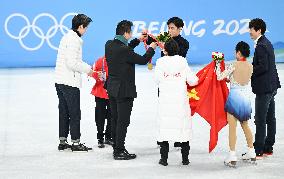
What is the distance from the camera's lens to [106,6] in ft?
53.6

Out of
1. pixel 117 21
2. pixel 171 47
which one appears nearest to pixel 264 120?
pixel 171 47

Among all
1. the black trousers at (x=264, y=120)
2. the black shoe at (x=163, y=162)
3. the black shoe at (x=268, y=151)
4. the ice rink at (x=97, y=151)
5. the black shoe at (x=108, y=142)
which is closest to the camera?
the ice rink at (x=97, y=151)

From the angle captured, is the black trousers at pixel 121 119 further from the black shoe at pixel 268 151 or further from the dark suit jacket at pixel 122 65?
the black shoe at pixel 268 151

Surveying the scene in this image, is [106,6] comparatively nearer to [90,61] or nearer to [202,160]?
[90,61]

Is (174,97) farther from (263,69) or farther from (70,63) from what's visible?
(70,63)

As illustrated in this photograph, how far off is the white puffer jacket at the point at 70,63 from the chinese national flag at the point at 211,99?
1.30 m

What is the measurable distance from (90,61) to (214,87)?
9.77 m

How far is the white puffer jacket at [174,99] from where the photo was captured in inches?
254

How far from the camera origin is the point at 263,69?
21.5 feet

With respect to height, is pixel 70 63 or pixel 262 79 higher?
pixel 70 63

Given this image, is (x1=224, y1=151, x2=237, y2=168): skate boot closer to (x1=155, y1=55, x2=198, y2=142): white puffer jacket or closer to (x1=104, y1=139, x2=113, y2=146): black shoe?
(x1=155, y1=55, x2=198, y2=142): white puffer jacket

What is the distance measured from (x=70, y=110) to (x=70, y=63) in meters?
0.57

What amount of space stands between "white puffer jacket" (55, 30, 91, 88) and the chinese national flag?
1.30 meters

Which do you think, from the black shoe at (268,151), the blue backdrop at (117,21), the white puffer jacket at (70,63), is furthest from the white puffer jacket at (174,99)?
the blue backdrop at (117,21)
